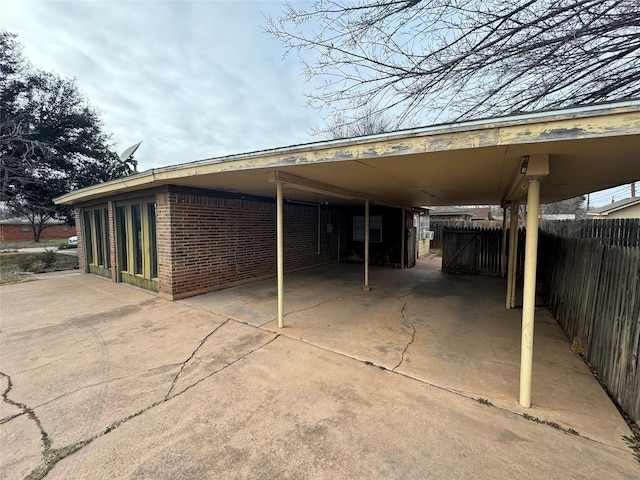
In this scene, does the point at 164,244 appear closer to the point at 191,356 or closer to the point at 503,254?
the point at 191,356

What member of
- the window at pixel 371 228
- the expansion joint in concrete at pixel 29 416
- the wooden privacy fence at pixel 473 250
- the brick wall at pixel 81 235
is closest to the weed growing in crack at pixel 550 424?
the expansion joint in concrete at pixel 29 416

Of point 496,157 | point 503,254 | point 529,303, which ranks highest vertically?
point 496,157

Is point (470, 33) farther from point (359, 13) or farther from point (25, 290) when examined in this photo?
point (25, 290)

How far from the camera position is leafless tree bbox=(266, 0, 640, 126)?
326cm

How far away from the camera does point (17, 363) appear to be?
3012 mm

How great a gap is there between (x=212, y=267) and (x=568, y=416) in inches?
242

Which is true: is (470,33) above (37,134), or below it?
below

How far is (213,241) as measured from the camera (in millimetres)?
6184

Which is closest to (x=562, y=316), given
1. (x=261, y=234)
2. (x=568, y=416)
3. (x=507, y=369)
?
(x=507, y=369)

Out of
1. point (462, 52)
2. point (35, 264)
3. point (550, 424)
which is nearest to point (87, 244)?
point (35, 264)

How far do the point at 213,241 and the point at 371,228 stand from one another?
6838 millimetres

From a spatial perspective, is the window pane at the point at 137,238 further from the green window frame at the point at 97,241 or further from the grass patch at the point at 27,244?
the grass patch at the point at 27,244

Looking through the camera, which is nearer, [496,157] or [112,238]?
[496,157]

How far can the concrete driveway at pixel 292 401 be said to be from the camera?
171cm
